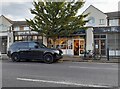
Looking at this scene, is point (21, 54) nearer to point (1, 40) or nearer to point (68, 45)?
point (68, 45)

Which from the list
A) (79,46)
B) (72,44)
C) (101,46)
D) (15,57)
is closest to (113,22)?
(101,46)

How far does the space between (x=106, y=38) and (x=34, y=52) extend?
42.4 feet

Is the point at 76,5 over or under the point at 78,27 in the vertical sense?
over

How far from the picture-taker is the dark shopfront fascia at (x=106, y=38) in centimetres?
2962

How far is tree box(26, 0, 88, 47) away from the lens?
25844 mm

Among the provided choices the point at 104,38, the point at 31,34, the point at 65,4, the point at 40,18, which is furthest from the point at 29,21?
the point at 104,38

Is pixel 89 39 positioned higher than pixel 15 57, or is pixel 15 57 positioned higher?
pixel 89 39

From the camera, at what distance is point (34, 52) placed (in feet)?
65.7

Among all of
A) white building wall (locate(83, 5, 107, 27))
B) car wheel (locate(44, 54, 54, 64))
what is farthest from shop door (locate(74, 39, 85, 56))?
car wheel (locate(44, 54, 54, 64))

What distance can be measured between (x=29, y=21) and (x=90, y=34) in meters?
8.06

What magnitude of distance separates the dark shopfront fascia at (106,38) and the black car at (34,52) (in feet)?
37.2

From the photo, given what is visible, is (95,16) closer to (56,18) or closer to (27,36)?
(27,36)

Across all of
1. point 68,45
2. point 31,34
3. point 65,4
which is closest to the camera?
point 65,4

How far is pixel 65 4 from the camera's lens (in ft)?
88.1
